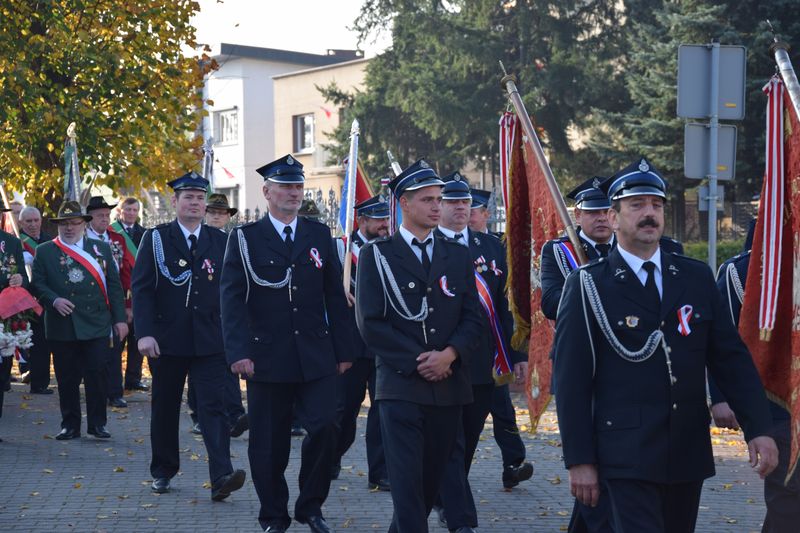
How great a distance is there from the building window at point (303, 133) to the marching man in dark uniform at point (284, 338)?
138ft

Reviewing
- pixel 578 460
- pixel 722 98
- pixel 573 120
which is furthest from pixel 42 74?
pixel 573 120

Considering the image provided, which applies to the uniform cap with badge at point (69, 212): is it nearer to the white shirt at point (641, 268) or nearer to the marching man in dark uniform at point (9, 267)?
the marching man in dark uniform at point (9, 267)

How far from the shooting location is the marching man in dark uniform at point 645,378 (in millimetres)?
4914

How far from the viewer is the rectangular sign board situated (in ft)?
40.1

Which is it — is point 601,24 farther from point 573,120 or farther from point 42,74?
point 42,74

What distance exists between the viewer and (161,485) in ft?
30.1

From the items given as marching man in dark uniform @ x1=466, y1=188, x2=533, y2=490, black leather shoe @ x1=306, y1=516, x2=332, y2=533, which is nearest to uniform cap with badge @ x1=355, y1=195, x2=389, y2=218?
marching man in dark uniform @ x1=466, y1=188, x2=533, y2=490

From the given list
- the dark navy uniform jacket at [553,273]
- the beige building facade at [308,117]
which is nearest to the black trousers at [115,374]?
the dark navy uniform jacket at [553,273]

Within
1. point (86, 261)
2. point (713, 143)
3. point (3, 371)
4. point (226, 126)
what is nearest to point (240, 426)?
point (86, 261)

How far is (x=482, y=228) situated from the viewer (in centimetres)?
979

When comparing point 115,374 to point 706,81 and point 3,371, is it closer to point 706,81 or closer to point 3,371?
point 3,371

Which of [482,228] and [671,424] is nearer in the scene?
[671,424]

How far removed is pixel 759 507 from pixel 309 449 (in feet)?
10.8

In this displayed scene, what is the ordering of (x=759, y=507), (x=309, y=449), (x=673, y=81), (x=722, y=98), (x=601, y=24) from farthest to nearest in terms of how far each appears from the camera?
(x=601, y=24), (x=673, y=81), (x=722, y=98), (x=759, y=507), (x=309, y=449)
